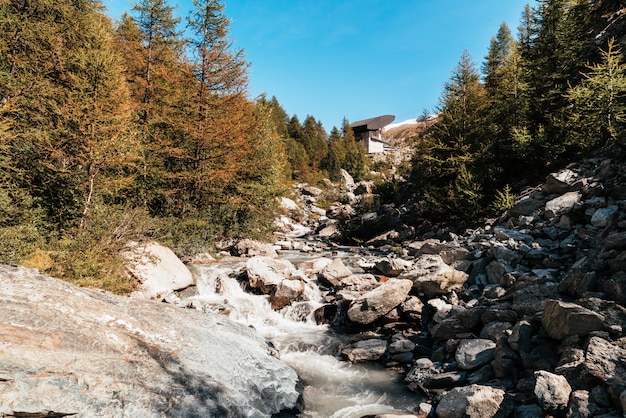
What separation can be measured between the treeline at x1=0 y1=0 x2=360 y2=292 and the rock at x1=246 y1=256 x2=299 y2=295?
4.56 metres

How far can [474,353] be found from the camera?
24.8 ft

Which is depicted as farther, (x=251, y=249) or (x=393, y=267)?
(x=251, y=249)

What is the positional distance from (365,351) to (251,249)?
12.1 metres

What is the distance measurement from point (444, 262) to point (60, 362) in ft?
42.5

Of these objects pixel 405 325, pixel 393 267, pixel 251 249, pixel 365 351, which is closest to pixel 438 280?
pixel 405 325

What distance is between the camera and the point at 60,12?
14609 millimetres

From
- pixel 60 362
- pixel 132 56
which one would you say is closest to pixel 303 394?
pixel 60 362

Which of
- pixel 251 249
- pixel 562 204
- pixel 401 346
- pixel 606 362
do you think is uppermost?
pixel 562 204

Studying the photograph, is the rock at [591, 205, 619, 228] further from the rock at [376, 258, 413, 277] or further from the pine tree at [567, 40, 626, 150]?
the rock at [376, 258, 413, 277]

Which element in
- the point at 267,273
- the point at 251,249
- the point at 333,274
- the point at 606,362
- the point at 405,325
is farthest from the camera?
the point at 251,249

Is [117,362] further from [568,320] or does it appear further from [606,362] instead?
[568,320]

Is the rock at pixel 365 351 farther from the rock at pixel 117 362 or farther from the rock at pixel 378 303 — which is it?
the rock at pixel 117 362

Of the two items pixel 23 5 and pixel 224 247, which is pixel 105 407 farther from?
pixel 23 5

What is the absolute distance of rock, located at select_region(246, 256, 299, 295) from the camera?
1330cm
